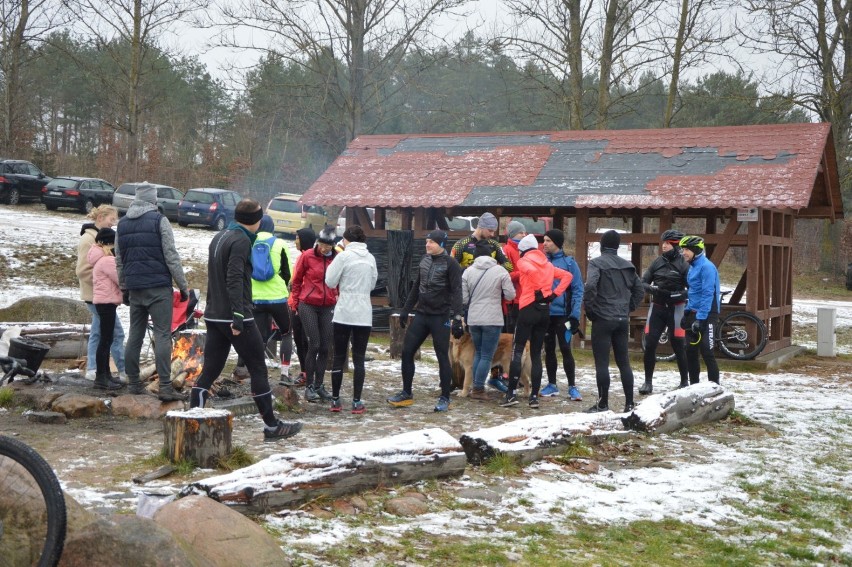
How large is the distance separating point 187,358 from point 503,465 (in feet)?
12.8

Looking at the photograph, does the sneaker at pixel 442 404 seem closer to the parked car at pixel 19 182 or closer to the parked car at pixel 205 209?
the parked car at pixel 205 209

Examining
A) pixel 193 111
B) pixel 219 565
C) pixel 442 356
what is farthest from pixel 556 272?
pixel 193 111

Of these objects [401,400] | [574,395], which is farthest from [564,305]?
[401,400]

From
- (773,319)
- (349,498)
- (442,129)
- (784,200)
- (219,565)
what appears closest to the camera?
(219,565)

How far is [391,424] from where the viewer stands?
28.3 ft

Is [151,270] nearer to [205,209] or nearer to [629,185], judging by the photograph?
[629,185]

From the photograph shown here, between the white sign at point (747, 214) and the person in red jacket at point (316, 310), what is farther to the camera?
the white sign at point (747, 214)

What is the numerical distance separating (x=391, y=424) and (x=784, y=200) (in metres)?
8.49

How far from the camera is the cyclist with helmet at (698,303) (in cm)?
1044

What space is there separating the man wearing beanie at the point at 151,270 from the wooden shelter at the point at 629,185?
8.46m

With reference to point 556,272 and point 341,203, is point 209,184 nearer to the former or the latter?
point 341,203

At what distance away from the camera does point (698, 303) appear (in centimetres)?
1048

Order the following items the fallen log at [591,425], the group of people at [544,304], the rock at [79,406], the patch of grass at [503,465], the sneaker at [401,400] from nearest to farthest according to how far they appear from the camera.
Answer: the patch of grass at [503,465] < the fallen log at [591,425] < the rock at [79,406] < the group of people at [544,304] < the sneaker at [401,400]

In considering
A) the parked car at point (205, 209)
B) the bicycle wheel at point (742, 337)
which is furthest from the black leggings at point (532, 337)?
the parked car at point (205, 209)
